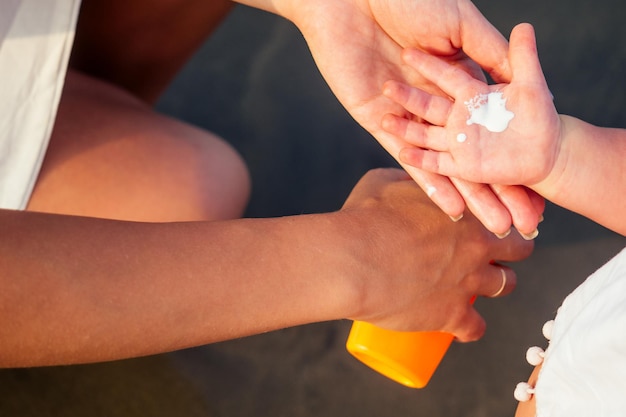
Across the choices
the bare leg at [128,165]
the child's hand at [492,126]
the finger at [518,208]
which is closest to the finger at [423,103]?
the child's hand at [492,126]

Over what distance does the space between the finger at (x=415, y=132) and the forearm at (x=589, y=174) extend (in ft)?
0.41

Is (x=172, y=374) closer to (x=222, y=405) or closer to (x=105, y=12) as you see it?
(x=222, y=405)

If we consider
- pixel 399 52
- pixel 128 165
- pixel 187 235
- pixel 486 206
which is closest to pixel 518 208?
pixel 486 206

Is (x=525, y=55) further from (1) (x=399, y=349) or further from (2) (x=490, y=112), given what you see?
(1) (x=399, y=349)

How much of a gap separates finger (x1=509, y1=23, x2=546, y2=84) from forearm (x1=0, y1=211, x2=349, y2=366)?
0.27 m

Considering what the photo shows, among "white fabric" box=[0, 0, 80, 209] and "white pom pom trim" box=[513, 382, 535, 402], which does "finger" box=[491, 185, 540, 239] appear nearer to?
"white pom pom trim" box=[513, 382, 535, 402]

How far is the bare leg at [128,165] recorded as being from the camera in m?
1.00

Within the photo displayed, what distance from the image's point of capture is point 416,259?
0.90m

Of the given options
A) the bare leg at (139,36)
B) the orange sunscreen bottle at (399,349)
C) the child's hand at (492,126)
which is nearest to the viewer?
the child's hand at (492,126)

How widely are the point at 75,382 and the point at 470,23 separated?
2.56 ft

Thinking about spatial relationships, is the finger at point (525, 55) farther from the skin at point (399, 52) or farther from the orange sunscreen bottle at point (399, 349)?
the orange sunscreen bottle at point (399, 349)

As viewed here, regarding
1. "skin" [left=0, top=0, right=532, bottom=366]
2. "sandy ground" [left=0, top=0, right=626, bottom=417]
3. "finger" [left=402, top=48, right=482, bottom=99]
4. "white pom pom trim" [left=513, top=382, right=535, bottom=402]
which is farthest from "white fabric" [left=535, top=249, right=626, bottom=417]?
"sandy ground" [left=0, top=0, right=626, bottom=417]

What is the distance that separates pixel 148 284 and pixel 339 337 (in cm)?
52

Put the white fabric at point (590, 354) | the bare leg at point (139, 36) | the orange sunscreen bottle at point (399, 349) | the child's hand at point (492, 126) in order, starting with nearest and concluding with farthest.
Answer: the white fabric at point (590, 354) → the child's hand at point (492, 126) → the orange sunscreen bottle at point (399, 349) → the bare leg at point (139, 36)
